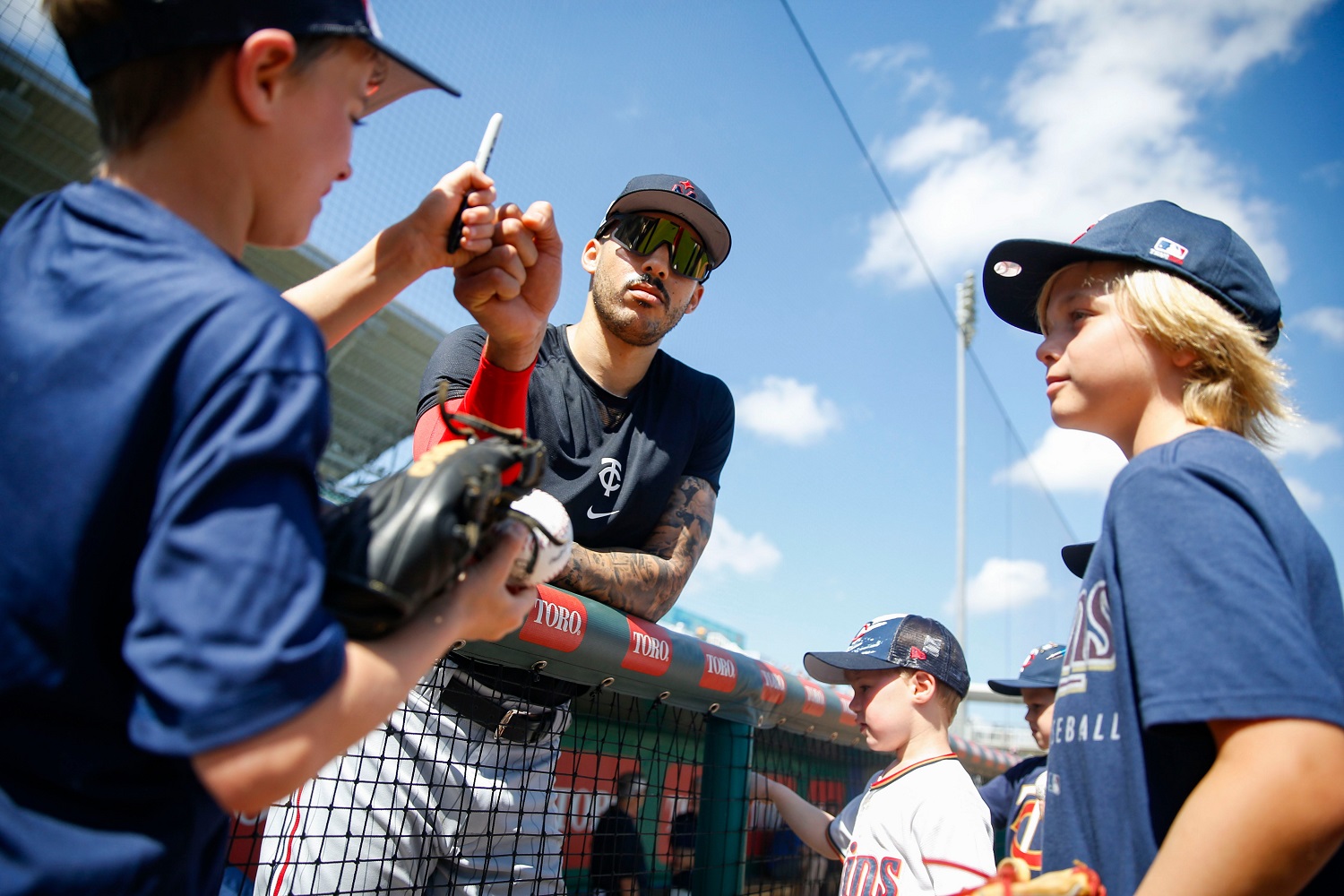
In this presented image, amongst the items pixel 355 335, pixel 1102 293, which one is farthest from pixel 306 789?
pixel 355 335

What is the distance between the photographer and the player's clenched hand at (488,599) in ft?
2.85

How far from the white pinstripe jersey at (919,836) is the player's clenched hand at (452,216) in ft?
5.59

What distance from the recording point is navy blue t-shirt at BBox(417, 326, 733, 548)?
2.08 m

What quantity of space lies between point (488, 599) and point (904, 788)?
1835 millimetres

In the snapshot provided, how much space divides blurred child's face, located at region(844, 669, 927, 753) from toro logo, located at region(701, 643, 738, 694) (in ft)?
1.95

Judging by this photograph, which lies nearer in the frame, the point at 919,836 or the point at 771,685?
the point at 919,836

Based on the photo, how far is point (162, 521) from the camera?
2.21 feet

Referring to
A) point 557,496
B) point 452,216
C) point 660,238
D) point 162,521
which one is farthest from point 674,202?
point 162,521

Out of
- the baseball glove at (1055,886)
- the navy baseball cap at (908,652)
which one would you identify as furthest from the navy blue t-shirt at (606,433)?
the baseball glove at (1055,886)

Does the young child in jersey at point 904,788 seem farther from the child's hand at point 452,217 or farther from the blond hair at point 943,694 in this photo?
the child's hand at point 452,217

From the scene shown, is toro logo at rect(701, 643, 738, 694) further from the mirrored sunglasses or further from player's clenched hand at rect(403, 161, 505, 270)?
player's clenched hand at rect(403, 161, 505, 270)

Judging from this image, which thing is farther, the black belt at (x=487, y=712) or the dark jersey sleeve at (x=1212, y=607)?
the black belt at (x=487, y=712)

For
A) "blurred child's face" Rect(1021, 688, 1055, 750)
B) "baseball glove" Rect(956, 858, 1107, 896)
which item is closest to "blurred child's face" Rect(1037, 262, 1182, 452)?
"baseball glove" Rect(956, 858, 1107, 896)

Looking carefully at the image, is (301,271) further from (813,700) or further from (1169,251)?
(1169,251)
